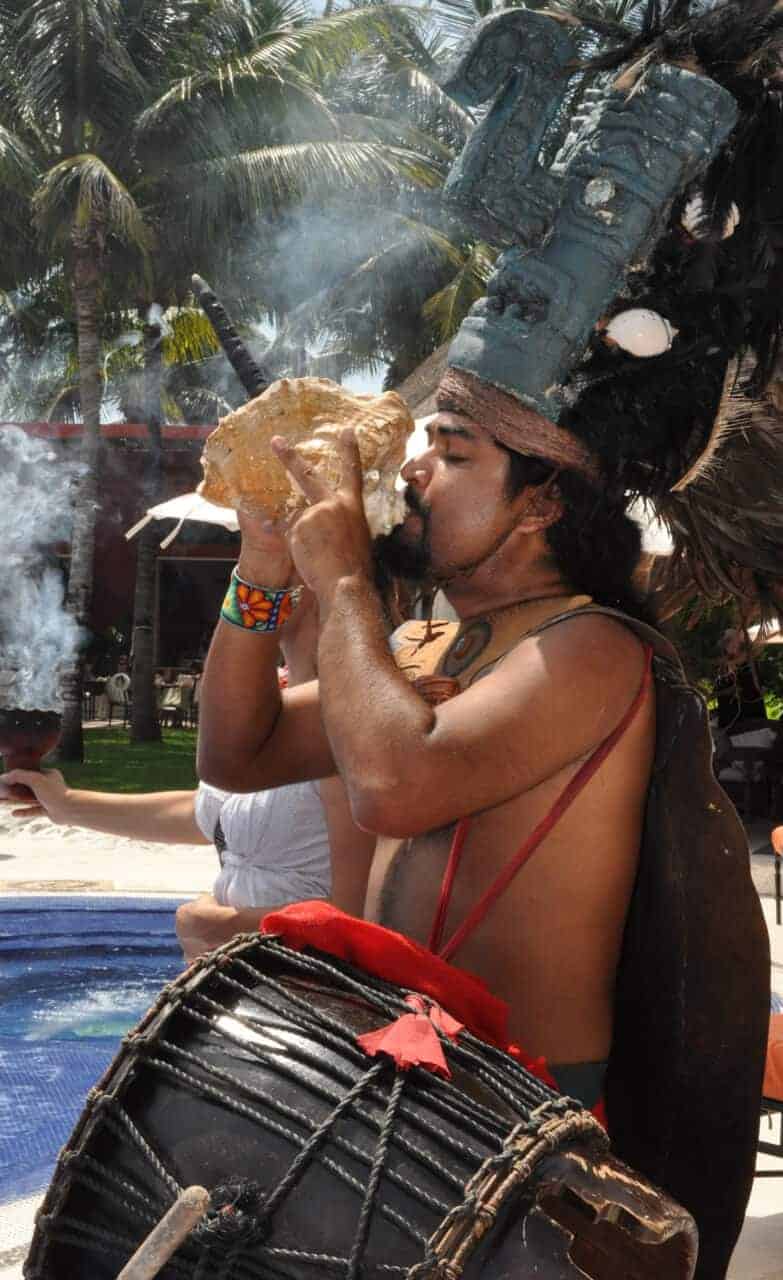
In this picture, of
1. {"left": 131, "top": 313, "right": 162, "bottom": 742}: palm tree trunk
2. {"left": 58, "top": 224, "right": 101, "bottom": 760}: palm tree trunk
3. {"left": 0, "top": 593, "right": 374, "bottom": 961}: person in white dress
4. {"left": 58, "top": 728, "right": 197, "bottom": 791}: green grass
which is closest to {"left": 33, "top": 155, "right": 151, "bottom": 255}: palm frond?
{"left": 58, "top": 224, "right": 101, "bottom": 760}: palm tree trunk

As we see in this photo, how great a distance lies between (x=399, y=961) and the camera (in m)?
1.63

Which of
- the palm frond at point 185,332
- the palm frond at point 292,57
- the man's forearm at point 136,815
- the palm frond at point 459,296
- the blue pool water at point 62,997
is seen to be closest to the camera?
the man's forearm at point 136,815

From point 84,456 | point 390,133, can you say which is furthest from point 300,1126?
point 390,133

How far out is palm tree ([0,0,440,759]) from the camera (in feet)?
60.7

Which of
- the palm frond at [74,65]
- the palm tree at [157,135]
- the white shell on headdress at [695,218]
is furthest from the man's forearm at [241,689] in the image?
the palm frond at [74,65]

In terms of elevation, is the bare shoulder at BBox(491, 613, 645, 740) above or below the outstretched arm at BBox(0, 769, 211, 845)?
above

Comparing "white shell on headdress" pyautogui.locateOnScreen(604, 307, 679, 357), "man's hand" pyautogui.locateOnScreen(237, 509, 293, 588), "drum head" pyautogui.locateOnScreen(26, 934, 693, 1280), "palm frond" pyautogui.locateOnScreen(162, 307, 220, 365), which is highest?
"palm frond" pyautogui.locateOnScreen(162, 307, 220, 365)

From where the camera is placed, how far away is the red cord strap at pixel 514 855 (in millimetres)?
1846

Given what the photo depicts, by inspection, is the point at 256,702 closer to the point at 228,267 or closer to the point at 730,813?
the point at 730,813

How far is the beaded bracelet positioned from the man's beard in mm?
202

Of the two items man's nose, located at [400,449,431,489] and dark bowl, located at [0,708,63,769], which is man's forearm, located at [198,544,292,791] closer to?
man's nose, located at [400,449,431,489]

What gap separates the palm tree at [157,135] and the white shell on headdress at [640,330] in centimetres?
1648

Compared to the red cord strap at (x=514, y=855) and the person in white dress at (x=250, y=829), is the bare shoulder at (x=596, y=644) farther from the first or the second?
the person in white dress at (x=250, y=829)

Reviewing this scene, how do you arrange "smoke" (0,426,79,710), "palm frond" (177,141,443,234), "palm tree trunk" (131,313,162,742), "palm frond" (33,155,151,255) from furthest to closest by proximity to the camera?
1. "smoke" (0,426,79,710)
2. "palm tree trunk" (131,313,162,742)
3. "palm frond" (177,141,443,234)
4. "palm frond" (33,155,151,255)
